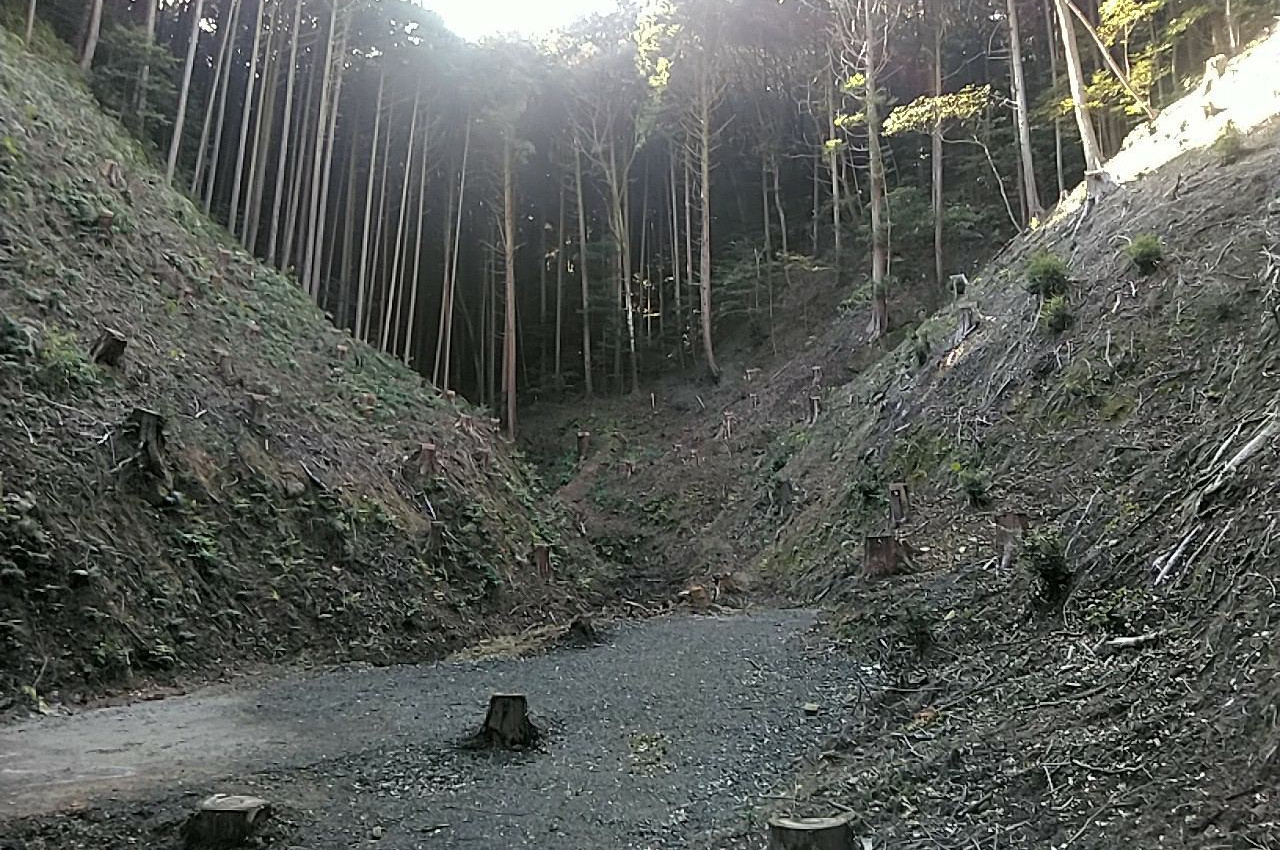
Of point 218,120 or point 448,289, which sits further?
point 448,289

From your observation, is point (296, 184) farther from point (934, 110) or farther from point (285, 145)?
point (934, 110)

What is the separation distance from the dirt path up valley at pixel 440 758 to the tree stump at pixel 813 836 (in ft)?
2.65

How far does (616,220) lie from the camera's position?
26.9m

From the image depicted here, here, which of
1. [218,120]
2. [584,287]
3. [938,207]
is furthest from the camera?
[584,287]

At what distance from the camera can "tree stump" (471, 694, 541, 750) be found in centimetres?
535

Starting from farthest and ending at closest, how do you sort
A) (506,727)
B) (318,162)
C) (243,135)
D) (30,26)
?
1. (318,162)
2. (243,135)
3. (30,26)
4. (506,727)

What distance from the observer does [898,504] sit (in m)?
10.1

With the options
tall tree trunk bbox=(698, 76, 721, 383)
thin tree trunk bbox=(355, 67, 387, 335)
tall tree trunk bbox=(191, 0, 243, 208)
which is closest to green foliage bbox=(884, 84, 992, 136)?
tall tree trunk bbox=(698, 76, 721, 383)

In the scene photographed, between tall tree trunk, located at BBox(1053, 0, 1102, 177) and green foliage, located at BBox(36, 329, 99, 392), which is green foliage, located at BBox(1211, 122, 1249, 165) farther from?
green foliage, located at BBox(36, 329, 99, 392)

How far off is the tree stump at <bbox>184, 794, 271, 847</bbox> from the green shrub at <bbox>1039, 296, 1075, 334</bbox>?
8.93 metres

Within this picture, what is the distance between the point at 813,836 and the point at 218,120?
22.1m

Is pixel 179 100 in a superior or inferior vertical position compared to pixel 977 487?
superior

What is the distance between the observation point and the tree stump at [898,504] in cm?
999

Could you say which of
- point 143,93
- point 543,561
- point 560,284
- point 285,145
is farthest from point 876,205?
point 143,93
